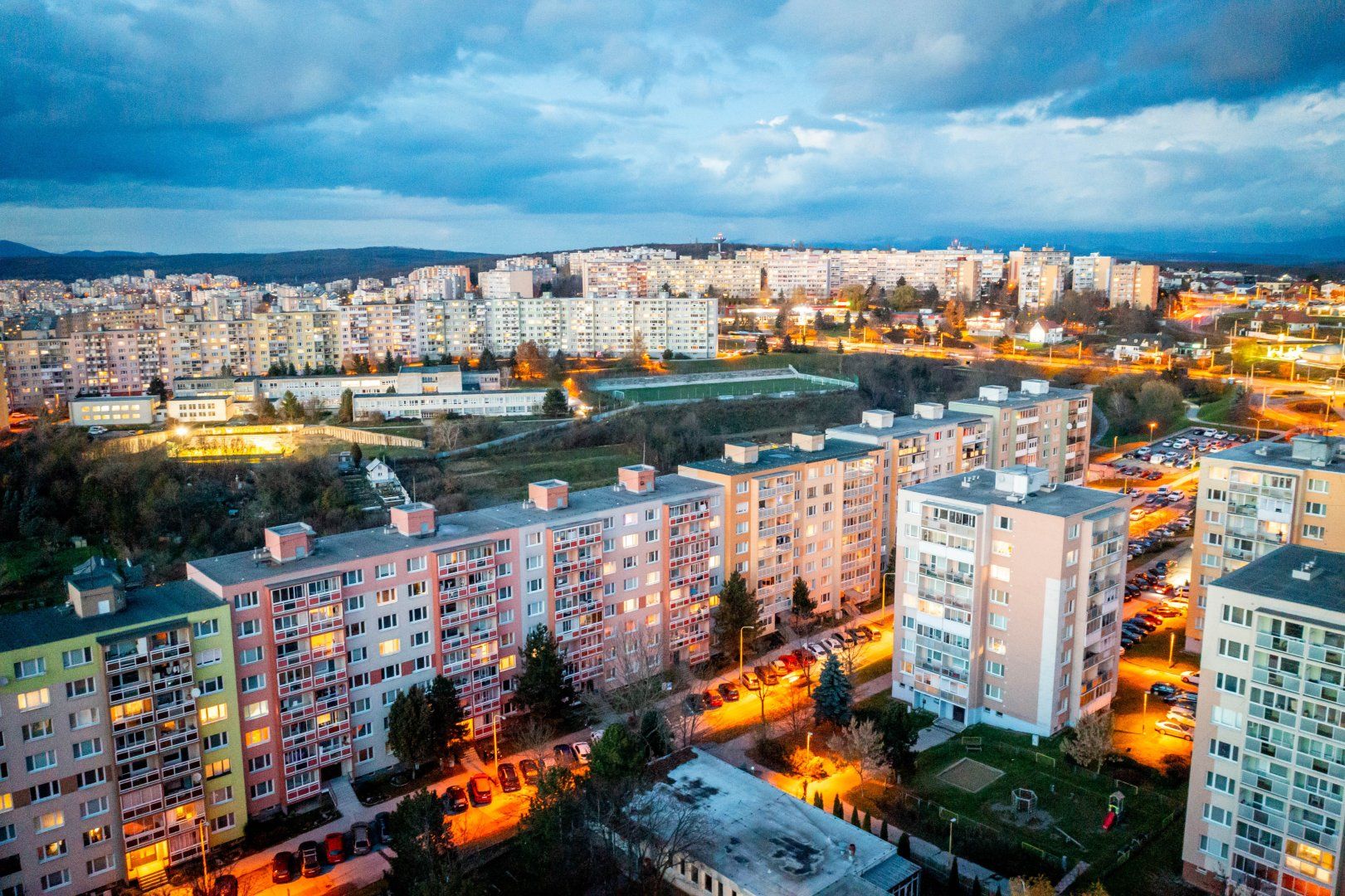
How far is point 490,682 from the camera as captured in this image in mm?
26953

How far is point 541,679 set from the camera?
25750 millimetres

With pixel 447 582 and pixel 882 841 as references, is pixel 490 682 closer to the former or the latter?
pixel 447 582

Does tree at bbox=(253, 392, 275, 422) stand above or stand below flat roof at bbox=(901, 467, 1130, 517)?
below

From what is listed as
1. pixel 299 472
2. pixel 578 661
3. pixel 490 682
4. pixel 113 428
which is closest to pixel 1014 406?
pixel 578 661

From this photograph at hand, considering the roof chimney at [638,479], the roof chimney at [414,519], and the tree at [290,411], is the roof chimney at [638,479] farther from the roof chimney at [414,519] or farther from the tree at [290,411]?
the tree at [290,411]

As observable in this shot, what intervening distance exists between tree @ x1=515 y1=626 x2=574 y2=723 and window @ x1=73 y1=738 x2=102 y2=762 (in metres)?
10.6

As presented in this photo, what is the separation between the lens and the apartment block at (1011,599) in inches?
1023

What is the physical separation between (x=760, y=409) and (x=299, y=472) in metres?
33.5

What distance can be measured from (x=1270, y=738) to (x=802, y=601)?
1756 cm

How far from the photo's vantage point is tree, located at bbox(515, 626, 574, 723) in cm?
2581

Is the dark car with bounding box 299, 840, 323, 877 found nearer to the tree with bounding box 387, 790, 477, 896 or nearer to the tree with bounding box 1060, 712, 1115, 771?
the tree with bounding box 387, 790, 477, 896

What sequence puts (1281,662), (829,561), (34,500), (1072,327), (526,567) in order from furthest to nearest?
(1072,327), (34,500), (829,561), (526,567), (1281,662)

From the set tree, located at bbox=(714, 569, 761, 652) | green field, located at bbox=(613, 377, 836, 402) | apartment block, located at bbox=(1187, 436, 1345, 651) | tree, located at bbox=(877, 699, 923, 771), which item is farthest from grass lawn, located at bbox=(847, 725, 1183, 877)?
green field, located at bbox=(613, 377, 836, 402)

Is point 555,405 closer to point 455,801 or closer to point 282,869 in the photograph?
point 455,801
